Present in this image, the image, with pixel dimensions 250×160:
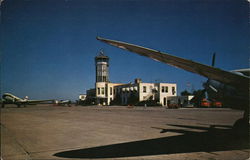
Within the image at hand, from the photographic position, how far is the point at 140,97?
74.1 metres

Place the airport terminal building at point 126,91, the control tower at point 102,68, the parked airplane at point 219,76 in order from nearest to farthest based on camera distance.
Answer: the parked airplane at point 219,76 → the airport terminal building at point 126,91 → the control tower at point 102,68

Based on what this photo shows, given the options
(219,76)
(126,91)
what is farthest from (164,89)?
(219,76)

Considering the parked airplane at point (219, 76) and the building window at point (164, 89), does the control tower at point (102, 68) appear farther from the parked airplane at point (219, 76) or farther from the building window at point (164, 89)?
the parked airplane at point (219, 76)

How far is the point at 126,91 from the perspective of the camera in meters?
82.3

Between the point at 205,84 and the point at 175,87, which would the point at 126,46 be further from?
the point at 175,87

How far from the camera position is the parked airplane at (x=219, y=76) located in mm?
4195

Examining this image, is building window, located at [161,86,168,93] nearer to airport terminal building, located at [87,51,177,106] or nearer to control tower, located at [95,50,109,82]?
airport terminal building, located at [87,51,177,106]

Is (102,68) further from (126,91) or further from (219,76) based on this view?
(219,76)

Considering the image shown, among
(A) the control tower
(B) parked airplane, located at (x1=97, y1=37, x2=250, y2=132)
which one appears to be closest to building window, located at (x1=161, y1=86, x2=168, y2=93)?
(A) the control tower

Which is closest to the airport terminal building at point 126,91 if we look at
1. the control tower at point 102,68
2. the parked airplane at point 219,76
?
the control tower at point 102,68

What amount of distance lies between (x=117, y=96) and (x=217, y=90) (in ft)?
272

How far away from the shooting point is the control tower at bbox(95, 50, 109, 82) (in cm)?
9878

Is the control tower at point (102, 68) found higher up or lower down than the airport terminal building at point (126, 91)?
higher up

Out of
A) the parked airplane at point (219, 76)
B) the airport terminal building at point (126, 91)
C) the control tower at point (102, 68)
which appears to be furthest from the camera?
the control tower at point (102, 68)
